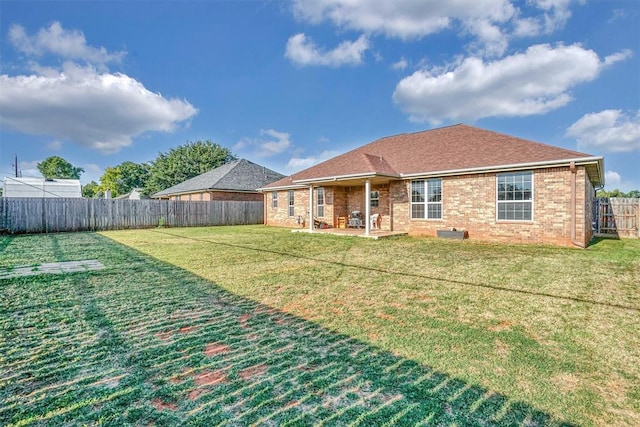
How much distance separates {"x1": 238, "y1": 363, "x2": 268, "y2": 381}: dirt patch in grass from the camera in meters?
2.51

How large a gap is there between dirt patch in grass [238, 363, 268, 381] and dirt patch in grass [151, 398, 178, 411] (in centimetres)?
54

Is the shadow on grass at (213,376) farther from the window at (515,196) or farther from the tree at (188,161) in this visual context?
the tree at (188,161)

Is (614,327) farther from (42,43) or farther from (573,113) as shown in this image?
(42,43)

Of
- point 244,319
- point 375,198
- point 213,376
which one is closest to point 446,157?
point 375,198

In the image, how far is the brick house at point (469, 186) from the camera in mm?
9914

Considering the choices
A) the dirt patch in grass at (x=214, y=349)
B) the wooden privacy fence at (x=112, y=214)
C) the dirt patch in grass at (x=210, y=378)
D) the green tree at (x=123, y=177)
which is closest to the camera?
the dirt patch in grass at (x=210, y=378)

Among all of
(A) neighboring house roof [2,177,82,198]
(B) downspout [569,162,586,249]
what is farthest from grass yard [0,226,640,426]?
(A) neighboring house roof [2,177,82,198]

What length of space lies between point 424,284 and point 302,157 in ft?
118

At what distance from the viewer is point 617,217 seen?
13.8m

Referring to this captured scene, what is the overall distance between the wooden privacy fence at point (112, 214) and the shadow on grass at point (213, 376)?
1559 centimetres

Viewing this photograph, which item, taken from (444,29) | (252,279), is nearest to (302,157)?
(444,29)

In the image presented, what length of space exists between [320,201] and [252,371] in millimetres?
15387

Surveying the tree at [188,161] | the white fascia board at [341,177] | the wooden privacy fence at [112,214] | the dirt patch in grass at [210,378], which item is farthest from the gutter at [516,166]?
A: the tree at [188,161]

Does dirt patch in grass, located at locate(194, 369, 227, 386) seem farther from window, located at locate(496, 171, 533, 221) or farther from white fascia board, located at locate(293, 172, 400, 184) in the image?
window, located at locate(496, 171, 533, 221)
